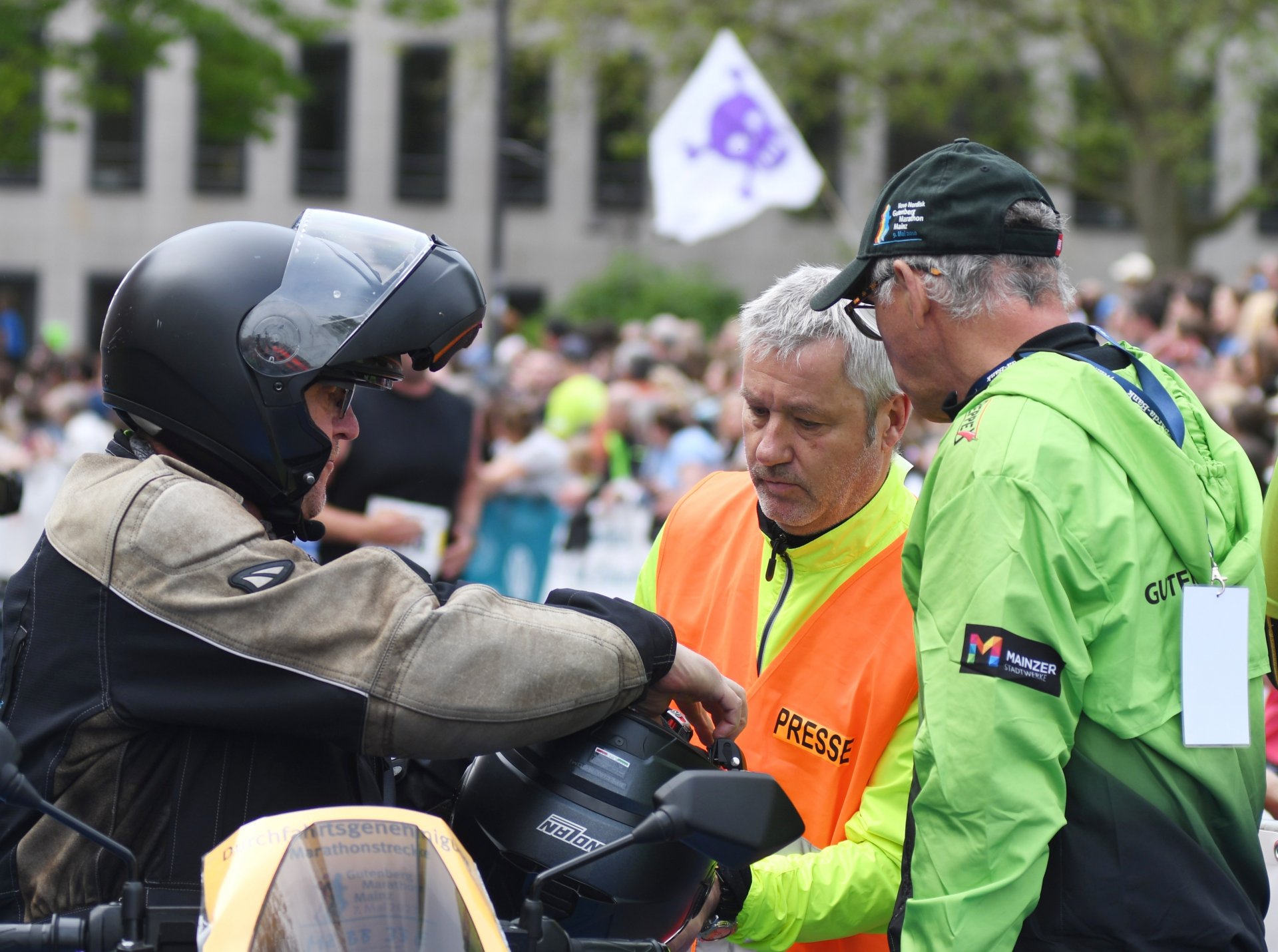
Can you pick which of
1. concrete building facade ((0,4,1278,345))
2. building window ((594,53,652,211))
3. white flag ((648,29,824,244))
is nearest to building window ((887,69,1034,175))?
concrete building facade ((0,4,1278,345))

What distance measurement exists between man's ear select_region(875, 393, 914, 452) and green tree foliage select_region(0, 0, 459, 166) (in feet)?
52.2

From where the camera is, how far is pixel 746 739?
3.12 metres

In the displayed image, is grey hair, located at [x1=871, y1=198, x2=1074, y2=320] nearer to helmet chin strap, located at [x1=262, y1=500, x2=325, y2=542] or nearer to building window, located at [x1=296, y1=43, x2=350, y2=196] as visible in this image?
helmet chin strap, located at [x1=262, y1=500, x2=325, y2=542]

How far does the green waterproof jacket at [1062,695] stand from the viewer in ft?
7.36

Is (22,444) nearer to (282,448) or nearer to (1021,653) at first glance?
(282,448)

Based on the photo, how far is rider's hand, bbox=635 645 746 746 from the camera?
95.8 inches

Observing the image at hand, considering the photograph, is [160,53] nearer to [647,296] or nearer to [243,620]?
[647,296]

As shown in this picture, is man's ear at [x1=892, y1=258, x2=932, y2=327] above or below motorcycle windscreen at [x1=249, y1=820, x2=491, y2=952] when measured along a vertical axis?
above

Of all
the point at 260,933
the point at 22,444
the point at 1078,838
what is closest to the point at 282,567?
the point at 260,933

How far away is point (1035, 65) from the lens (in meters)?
23.9

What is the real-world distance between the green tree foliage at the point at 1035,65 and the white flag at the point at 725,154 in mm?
10724

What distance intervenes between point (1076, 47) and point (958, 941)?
2123 cm

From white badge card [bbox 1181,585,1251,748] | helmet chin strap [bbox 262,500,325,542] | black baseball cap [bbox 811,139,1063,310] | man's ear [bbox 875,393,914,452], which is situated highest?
black baseball cap [bbox 811,139,1063,310]

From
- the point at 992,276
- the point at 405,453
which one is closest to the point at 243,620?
the point at 992,276
